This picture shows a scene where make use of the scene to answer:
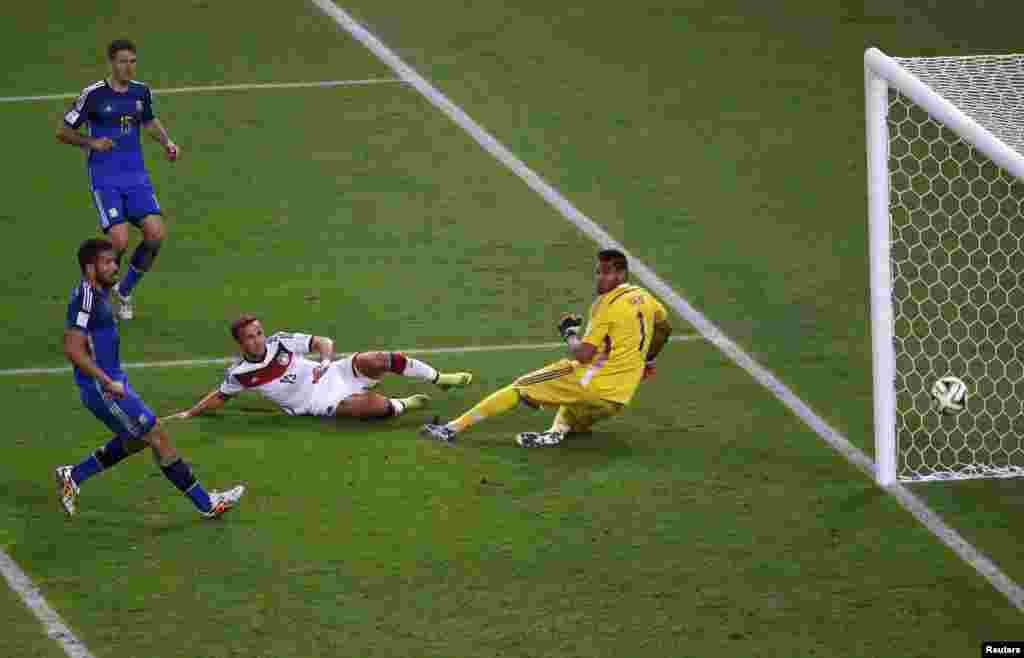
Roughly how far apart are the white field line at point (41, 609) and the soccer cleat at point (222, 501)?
113cm

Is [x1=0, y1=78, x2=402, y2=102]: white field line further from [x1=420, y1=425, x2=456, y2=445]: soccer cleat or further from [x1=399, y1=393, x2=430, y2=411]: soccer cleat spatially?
[x1=420, y1=425, x2=456, y2=445]: soccer cleat

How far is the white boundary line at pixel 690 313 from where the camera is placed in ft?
34.8

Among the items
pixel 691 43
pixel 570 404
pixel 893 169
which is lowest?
pixel 570 404

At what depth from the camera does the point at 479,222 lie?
53.7ft

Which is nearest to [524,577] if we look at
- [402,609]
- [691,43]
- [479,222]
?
[402,609]

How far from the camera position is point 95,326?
10602 mm

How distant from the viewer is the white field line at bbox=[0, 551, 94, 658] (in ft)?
31.5

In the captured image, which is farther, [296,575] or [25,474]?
[25,474]

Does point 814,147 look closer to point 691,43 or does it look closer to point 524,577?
point 691,43

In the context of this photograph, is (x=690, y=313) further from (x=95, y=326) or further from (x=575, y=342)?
(x=95, y=326)

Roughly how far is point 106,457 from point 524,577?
102 inches

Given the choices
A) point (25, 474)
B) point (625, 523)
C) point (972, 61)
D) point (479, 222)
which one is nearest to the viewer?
point (625, 523)

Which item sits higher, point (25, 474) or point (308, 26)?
point (308, 26)

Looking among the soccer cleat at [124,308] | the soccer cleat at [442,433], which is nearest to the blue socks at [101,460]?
the soccer cleat at [442,433]
